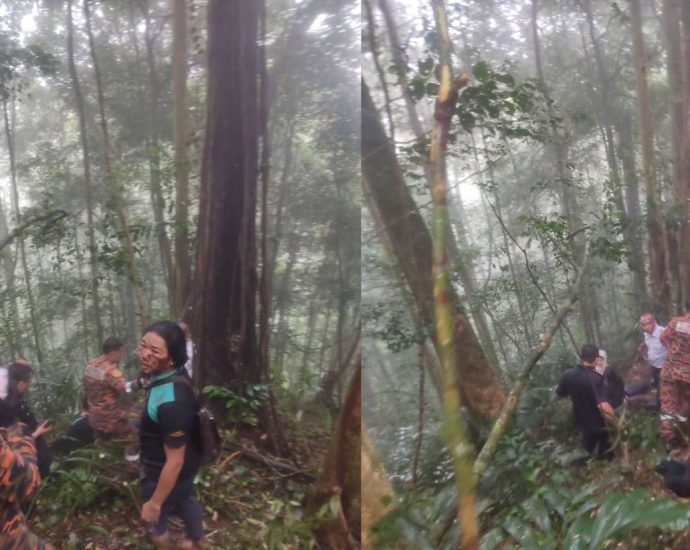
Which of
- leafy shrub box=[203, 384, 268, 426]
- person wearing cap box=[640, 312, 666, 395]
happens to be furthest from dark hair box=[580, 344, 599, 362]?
leafy shrub box=[203, 384, 268, 426]

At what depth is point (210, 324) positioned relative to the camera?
2.69 metres

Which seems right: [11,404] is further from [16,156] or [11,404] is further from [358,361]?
[358,361]

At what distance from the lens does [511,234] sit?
8.03ft

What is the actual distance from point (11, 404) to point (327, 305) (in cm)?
121

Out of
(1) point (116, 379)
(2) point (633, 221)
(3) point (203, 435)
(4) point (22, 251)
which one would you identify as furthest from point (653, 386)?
(4) point (22, 251)

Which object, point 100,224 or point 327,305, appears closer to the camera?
point 100,224

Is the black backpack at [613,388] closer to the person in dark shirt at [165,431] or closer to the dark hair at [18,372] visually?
the person in dark shirt at [165,431]

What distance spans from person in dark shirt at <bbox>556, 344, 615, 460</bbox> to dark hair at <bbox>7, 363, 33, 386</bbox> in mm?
1827

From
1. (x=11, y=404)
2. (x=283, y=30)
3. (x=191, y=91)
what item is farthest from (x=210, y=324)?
(x=283, y=30)

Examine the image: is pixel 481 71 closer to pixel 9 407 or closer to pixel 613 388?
pixel 613 388

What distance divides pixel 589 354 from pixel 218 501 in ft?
4.60

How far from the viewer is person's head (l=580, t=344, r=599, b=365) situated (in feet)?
7.57

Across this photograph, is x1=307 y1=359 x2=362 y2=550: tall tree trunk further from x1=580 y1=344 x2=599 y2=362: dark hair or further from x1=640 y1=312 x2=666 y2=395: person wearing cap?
x1=640 y1=312 x2=666 y2=395: person wearing cap

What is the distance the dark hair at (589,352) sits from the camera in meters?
2.31
